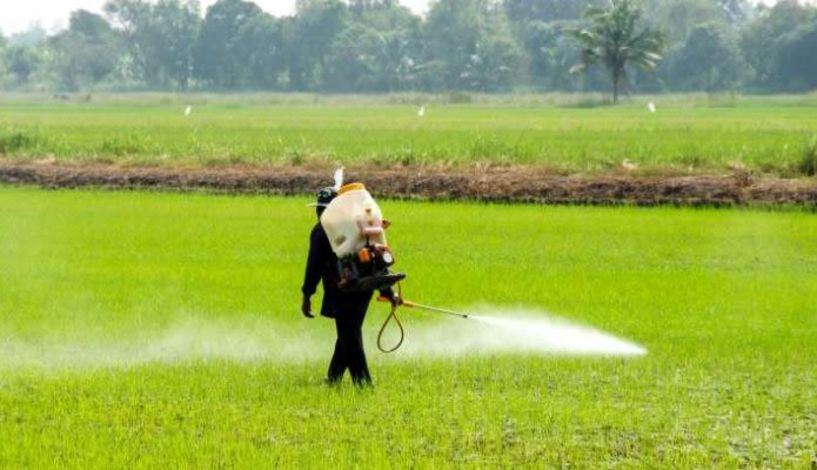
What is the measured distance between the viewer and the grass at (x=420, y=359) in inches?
304

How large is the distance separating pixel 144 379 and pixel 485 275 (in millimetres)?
5924

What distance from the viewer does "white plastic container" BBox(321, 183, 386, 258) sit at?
27.7 feet

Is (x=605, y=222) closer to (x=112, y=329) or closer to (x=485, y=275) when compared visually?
(x=485, y=275)

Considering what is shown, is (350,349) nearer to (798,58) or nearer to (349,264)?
(349,264)

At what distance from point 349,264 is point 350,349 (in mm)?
639

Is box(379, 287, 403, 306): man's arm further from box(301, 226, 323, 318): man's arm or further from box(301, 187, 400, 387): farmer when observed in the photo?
box(301, 226, 323, 318): man's arm

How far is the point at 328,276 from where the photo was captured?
8.80m

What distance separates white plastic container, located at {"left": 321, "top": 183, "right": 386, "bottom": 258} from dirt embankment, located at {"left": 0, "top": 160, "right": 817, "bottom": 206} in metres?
13.8

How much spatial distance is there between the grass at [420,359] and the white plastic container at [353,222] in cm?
98

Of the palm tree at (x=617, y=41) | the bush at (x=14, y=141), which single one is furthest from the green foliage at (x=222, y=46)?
the bush at (x=14, y=141)

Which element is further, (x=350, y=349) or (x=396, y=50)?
(x=396, y=50)

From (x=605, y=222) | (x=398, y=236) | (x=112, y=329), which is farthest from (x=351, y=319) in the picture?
(x=605, y=222)

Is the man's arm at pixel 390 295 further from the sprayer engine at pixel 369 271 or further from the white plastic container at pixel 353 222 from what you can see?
the white plastic container at pixel 353 222

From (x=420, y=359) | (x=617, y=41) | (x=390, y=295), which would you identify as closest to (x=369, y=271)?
(x=390, y=295)
